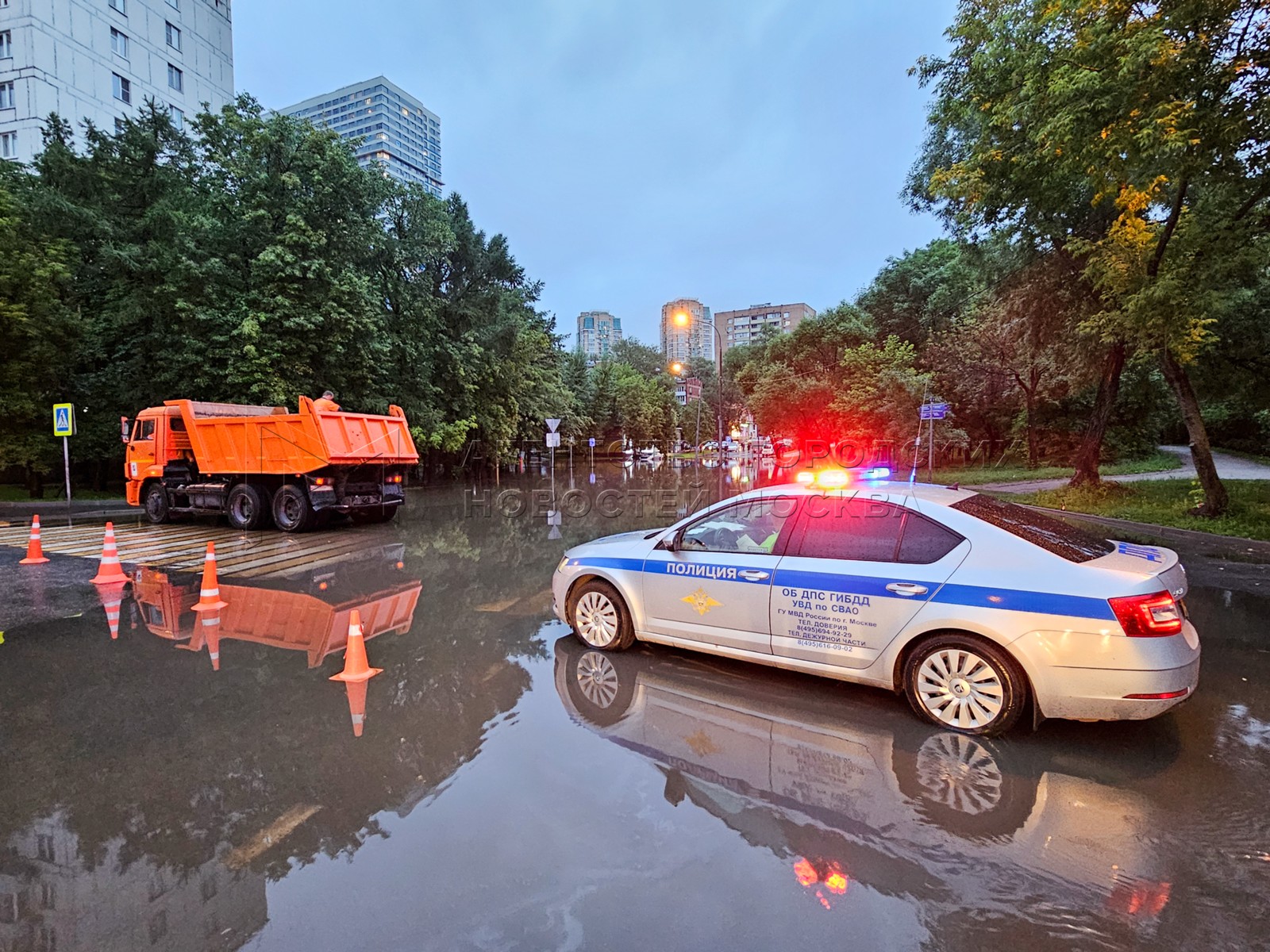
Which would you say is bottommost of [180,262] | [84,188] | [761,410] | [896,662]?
[896,662]

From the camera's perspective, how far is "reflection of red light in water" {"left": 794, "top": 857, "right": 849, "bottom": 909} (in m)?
2.59

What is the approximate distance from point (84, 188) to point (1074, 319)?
32.4m

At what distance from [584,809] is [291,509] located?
1218 cm

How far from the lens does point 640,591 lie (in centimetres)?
525

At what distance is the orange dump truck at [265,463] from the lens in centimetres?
1250

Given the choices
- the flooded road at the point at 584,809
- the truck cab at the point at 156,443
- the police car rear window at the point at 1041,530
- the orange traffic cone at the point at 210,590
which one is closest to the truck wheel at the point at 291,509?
the truck cab at the point at 156,443

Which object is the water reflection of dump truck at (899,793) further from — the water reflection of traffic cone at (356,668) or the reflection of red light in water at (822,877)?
the water reflection of traffic cone at (356,668)

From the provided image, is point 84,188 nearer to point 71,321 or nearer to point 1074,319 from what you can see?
point 71,321

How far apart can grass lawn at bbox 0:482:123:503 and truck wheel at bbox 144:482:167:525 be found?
9.80 meters

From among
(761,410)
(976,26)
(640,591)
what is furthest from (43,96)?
(640,591)

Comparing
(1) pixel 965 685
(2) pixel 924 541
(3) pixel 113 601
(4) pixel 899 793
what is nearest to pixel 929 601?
(2) pixel 924 541

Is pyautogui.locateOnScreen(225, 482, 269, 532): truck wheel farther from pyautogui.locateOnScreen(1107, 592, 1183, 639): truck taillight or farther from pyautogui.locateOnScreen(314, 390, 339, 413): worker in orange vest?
pyautogui.locateOnScreen(1107, 592, 1183, 639): truck taillight

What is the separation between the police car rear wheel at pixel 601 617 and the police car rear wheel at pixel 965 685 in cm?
233

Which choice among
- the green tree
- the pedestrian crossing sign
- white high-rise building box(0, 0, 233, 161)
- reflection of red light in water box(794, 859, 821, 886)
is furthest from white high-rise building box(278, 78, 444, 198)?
reflection of red light in water box(794, 859, 821, 886)
